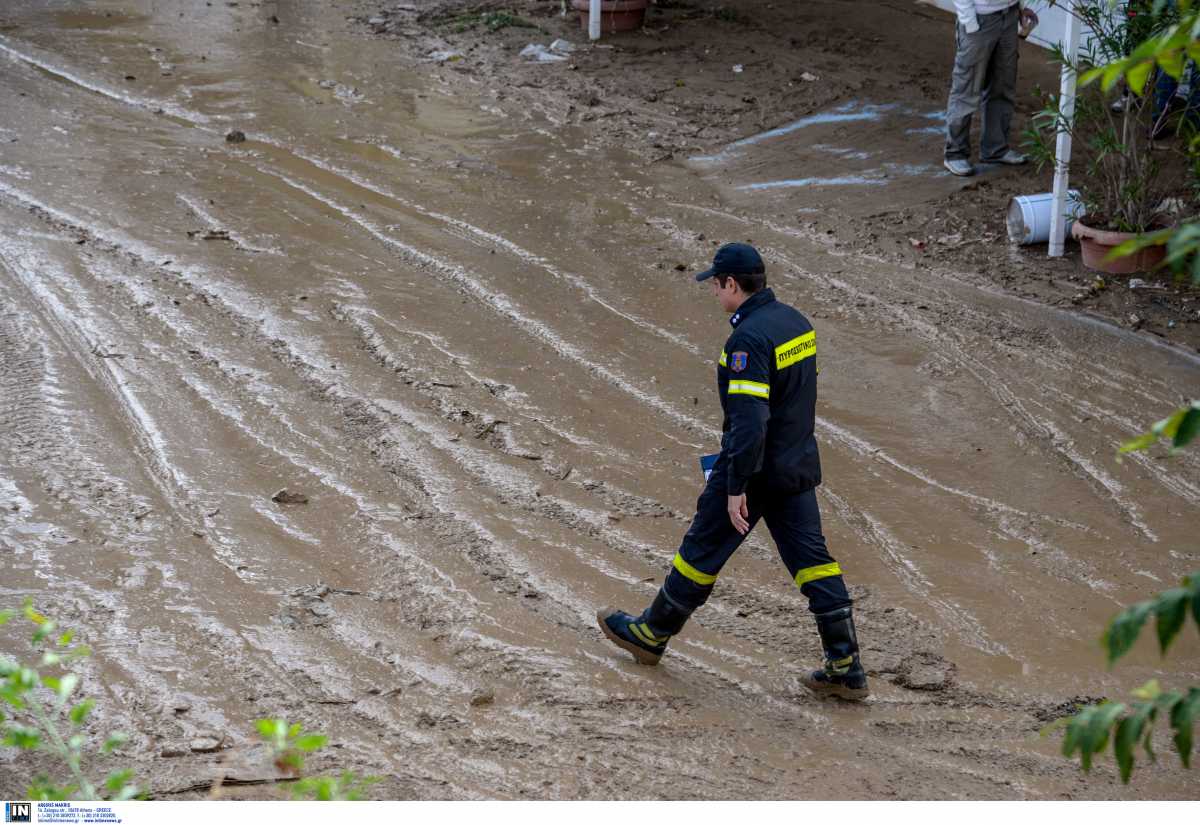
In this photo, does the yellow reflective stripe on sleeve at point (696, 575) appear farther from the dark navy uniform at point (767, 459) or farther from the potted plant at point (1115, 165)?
the potted plant at point (1115, 165)

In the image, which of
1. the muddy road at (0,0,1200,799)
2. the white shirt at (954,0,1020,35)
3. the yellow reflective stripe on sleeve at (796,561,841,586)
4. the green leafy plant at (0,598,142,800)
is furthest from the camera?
the white shirt at (954,0,1020,35)

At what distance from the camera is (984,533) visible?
5867mm

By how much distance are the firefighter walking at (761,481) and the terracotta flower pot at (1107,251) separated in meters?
4.56

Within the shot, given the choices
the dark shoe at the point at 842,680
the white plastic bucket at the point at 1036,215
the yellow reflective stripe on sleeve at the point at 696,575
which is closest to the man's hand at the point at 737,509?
the yellow reflective stripe on sleeve at the point at 696,575

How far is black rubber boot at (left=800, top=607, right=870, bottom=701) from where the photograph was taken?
4730mm

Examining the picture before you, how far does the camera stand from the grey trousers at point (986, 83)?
32.3 feet

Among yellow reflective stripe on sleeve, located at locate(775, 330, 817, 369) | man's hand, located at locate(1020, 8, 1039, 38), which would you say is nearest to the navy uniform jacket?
yellow reflective stripe on sleeve, located at locate(775, 330, 817, 369)

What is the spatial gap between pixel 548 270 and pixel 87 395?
3205 millimetres

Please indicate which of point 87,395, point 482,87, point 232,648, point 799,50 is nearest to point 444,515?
point 232,648

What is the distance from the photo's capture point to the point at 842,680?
476 cm

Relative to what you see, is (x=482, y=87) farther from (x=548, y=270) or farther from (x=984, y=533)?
(x=984, y=533)

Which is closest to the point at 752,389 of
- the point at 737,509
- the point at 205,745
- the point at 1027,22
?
the point at 737,509

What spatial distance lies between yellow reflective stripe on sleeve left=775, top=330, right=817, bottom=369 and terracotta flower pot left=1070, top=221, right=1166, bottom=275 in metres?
4.50

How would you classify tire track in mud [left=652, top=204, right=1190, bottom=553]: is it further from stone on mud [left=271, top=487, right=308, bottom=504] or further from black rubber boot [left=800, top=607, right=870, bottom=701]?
stone on mud [left=271, top=487, right=308, bottom=504]
